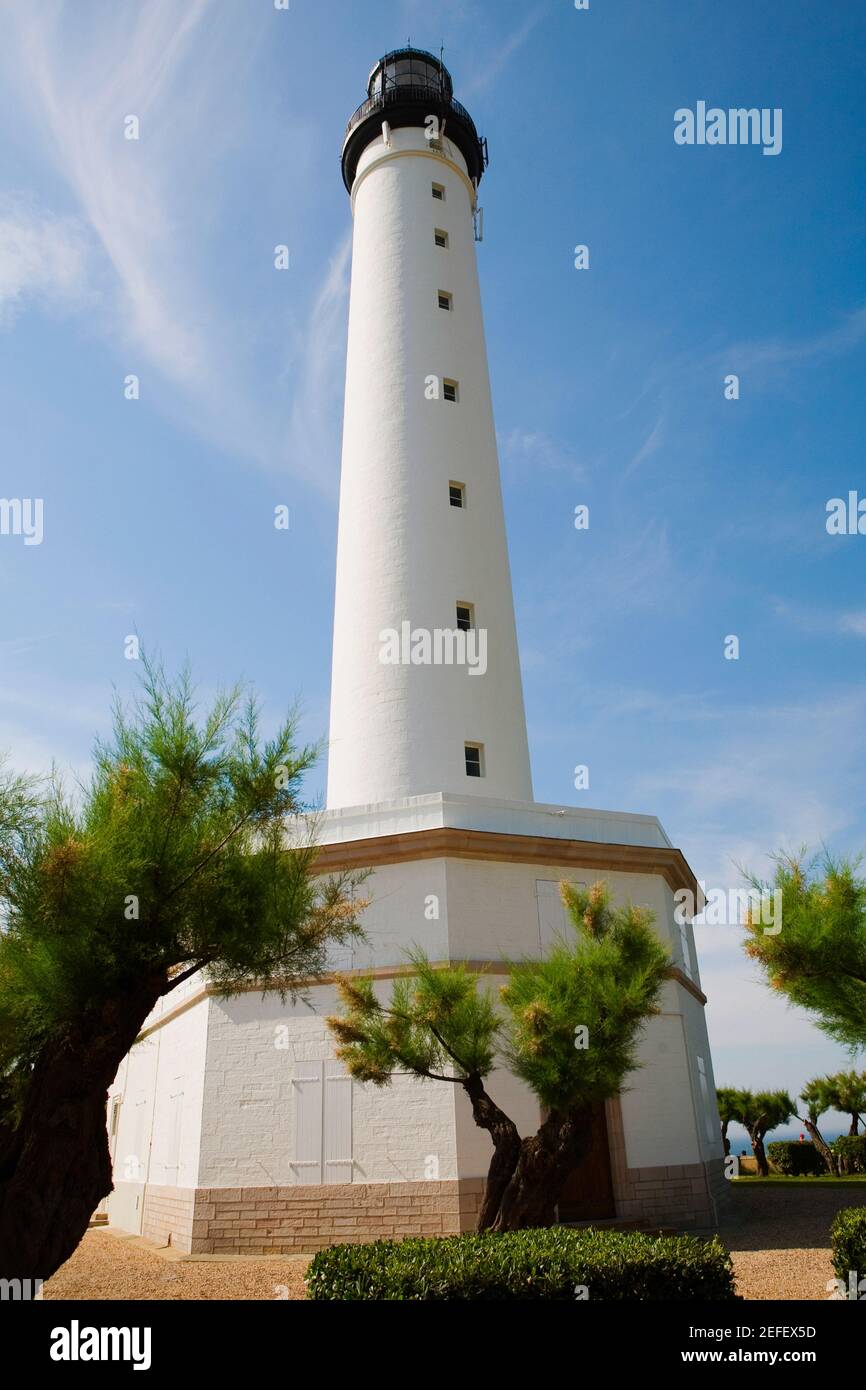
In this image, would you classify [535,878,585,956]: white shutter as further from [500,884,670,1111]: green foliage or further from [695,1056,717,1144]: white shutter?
[500,884,670,1111]: green foliage

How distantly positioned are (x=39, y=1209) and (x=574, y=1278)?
4540 millimetres

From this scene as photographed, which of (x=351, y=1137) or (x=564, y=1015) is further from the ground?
(x=564, y=1015)

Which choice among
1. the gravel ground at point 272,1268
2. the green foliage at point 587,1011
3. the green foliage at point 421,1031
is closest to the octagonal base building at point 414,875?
the gravel ground at point 272,1268

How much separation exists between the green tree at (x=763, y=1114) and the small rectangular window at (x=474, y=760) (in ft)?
63.4

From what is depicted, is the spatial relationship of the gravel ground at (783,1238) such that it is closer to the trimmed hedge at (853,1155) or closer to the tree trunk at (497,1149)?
the tree trunk at (497,1149)

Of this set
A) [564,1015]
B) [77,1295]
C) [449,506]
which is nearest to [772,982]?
[564,1015]

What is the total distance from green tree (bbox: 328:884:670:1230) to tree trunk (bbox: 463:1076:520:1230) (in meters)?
0.01

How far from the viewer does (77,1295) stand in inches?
429

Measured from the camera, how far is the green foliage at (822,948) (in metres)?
10.9

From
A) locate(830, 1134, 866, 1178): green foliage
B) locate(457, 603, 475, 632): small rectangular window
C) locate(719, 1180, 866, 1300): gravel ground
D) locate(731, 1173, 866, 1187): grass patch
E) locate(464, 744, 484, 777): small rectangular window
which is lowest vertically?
locate(731, 1173, 866, 1187): grass patch

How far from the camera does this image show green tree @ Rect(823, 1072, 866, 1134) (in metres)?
29.4

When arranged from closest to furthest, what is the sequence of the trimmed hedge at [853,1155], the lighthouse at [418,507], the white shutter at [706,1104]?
1. the white shutter at [706,1104]
2. the lighthouse at [418,507]
3. the trimmed hedge at [853,1155]

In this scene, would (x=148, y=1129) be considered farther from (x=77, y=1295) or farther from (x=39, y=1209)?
(x=39, y=1209)

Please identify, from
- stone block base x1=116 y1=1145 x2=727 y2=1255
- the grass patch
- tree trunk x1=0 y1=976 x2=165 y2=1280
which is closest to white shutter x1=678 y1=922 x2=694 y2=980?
stone block base x1=116 y1=1145 x2=727 y2=1255
